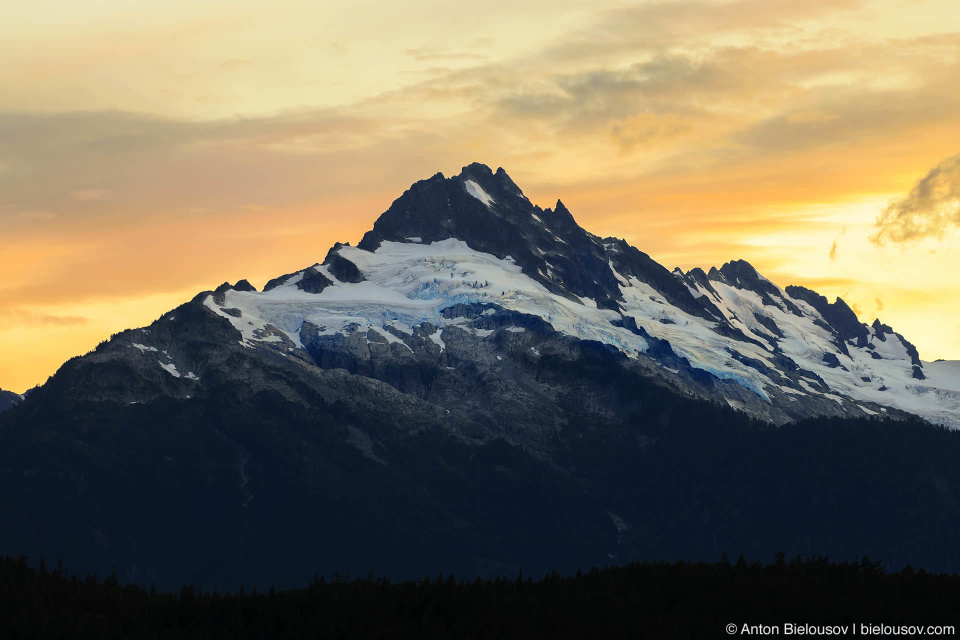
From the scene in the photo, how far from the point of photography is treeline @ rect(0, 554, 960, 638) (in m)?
138

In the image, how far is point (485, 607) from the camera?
144875 mm

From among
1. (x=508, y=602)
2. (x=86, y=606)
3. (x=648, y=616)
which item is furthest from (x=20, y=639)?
(x=648, y=616)

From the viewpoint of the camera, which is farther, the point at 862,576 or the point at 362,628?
the point at 862,576

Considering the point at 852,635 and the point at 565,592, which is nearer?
the point at 852,635

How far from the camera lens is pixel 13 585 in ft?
466

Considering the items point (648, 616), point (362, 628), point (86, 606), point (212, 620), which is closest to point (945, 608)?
point (648, 616)

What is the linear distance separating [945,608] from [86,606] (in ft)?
269

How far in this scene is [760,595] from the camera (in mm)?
148625

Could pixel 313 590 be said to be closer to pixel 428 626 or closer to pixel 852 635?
pixel 428 626

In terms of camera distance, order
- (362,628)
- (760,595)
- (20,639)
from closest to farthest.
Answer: (20,639)
(362,628)
(760,595)

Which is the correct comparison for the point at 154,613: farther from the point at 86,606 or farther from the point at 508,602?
the point at 508,602

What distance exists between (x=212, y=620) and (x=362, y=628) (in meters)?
14.8

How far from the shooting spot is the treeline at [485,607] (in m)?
138

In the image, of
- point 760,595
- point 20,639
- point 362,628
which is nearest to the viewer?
point 20,639
